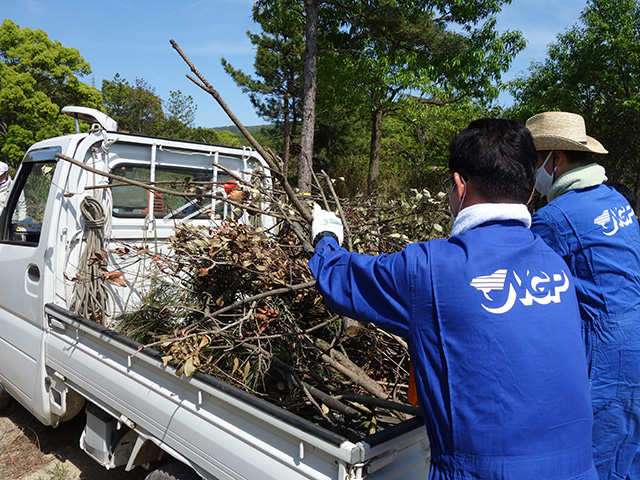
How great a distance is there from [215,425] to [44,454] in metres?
2.56

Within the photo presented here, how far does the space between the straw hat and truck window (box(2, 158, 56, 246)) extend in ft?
11.7

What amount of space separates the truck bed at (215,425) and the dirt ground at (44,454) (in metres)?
0.93

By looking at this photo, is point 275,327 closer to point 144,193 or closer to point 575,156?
point 575,156

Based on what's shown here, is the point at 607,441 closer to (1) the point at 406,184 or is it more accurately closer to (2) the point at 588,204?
(2) the point at 588,204

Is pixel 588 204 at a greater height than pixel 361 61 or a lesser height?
lesser

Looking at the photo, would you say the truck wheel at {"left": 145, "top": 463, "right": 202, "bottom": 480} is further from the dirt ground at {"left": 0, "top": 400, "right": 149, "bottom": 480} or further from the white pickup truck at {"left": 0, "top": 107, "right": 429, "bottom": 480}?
the dirt ground at {"left": 0, "top": 400, "right": 149, "bottom": 480}

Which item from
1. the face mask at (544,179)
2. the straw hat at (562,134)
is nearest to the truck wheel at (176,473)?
the face mask at (544,179)

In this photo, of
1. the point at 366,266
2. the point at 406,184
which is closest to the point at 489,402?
the point at 366,266

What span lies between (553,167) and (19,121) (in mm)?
26443

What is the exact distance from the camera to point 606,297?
202cm

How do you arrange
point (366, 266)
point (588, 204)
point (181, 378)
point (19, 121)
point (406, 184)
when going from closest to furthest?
point (366, 266) → point (588, 204) → point (181, 378) → point (406, 184) → point (19, 121)

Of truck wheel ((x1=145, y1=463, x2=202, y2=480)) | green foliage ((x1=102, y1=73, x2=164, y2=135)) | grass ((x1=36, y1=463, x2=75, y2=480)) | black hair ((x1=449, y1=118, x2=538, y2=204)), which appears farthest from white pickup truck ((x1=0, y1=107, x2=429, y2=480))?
green foliage ((x1=102, y1=73, x2=164, y2=135))

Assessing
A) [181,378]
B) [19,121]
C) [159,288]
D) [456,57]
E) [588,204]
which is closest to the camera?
[588,204]

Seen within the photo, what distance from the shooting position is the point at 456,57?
1040cm
